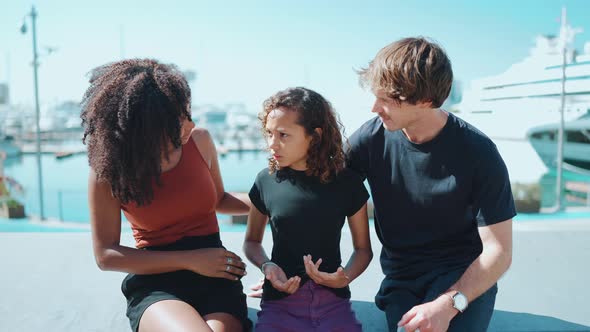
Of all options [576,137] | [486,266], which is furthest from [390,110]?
[576,137]

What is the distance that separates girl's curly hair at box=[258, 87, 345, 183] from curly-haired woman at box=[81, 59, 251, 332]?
328 millimetres

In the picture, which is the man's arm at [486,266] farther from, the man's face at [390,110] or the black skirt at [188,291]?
the black skirt at [188,291]

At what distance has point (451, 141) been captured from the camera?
1.41 metres

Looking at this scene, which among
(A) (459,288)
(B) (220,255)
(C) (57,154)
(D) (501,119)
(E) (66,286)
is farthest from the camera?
(C) (57,154)

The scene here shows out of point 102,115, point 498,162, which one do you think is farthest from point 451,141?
point 102,115

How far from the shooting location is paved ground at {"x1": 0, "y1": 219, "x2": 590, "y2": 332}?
5.60 ft

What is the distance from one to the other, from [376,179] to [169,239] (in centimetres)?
71

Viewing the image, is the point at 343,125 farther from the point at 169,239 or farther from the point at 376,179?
the point at 169,239

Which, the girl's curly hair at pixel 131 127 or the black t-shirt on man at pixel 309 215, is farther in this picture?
the black t-shirt on man at pixel 309 215

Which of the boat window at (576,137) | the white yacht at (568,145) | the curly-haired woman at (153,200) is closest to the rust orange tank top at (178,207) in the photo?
the curly-haired woman at (153,200)

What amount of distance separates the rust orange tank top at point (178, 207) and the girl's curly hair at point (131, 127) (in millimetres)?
56

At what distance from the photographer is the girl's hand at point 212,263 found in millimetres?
1450

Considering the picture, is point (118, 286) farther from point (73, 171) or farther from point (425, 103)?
point (73, 171)

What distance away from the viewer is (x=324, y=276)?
1396 mm
